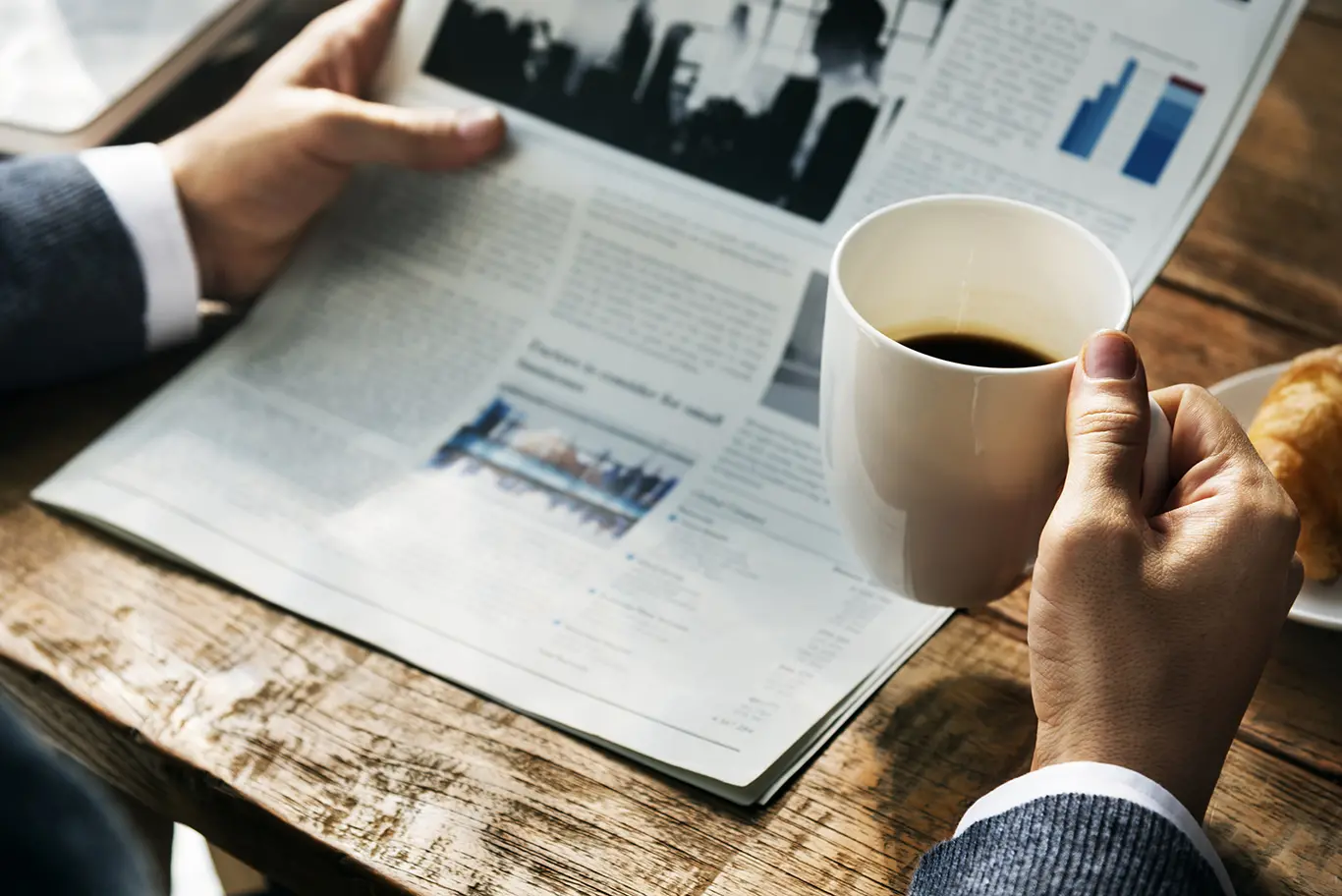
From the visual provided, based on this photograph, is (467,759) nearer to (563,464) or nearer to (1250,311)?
(563,464)

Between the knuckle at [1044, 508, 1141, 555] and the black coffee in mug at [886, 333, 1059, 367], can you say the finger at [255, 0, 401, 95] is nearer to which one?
the black coffee in mug at [886, 333, 1059, 367]

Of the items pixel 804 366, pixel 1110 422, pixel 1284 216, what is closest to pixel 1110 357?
pixel 1110 422

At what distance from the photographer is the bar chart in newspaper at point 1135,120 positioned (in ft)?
1.81

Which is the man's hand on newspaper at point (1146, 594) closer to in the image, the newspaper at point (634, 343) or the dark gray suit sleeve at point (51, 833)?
the newspaper at point (634, 343)

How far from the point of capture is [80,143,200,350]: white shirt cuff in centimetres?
58

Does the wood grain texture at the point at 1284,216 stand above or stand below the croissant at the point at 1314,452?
above

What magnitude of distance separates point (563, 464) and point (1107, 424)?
0.87 feet

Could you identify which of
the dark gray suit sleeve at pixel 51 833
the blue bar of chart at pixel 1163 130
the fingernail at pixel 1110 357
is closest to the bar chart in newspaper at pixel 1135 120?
the blue bar of chart at pixel 1163 130

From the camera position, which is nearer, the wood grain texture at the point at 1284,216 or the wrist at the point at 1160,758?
the wrist at the point at 1160,758

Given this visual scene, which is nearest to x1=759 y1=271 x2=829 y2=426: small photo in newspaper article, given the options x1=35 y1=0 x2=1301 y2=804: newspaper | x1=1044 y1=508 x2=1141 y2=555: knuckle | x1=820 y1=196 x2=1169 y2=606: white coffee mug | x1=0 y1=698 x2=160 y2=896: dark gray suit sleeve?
x1=35 y1=0 x2=1301 y2=804: newspaper

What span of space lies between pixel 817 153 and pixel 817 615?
0.80 ft

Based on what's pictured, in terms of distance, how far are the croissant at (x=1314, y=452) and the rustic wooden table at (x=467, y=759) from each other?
0.13 ft

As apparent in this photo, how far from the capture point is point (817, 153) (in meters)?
0.59

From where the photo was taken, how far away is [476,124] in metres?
0.61
